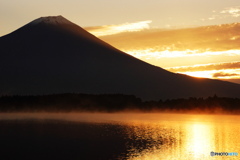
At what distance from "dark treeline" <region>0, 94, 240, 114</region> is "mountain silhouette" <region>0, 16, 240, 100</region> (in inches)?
164

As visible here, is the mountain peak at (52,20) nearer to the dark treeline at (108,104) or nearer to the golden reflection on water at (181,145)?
the dark treeline at (108,104)

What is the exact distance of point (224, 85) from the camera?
163125 millimetres

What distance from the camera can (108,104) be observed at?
433 ft

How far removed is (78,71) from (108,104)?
19198mm

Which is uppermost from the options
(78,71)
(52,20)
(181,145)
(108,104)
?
(52,20)

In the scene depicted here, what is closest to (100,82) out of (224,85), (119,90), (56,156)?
(119,90)

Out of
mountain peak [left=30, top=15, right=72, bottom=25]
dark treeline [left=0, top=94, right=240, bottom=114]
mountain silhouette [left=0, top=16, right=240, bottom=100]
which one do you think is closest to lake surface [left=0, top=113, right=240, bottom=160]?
dark treeline [left=0, top=94, right=240, bottom=114]

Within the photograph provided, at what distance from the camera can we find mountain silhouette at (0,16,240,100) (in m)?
136

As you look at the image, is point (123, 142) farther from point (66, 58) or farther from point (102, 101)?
point (66, 58)

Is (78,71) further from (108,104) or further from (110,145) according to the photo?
(110,145)

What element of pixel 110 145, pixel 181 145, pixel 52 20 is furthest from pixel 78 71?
pixel 110 145

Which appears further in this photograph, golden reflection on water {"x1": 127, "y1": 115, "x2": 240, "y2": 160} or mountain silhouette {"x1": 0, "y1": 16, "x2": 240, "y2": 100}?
mountain silhouette {"x1": 0, "y1": 16, "x2": 240, "y2": 100}

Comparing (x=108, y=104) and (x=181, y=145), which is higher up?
(x=108, y=104)

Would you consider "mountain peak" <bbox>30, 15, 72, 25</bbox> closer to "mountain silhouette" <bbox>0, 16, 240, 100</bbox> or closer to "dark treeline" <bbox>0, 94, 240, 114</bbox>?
"mountain silhouette" <bbox>0, 16, 240, 100</bbox>
